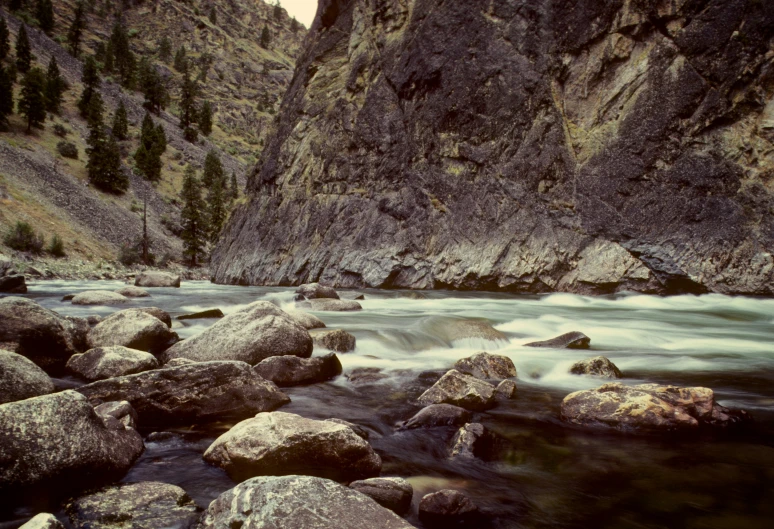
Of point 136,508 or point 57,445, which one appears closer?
point 136,508

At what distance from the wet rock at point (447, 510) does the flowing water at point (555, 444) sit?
10 centimetres

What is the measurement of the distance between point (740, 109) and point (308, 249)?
2182 cm

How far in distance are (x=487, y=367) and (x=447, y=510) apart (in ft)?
13.4

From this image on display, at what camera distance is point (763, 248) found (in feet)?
56.6

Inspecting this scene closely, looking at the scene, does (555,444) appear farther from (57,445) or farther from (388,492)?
(57,445)

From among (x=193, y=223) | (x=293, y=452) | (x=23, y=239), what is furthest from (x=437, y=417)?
(x=193, y=223)

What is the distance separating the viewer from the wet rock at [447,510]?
127 inches

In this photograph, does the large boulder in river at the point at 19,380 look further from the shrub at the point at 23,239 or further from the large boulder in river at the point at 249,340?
the shrub at the point at 23,239

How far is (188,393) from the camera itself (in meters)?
5.11

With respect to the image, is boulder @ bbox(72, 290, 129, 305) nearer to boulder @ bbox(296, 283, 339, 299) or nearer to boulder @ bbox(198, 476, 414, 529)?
boulder @ bbox(296, 283, 339, 299)

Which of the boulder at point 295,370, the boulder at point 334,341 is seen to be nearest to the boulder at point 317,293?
the boulder at point 334,341

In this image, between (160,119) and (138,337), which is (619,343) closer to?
(138,337)

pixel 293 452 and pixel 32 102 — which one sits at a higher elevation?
pixel 32 102

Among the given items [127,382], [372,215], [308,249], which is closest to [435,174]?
[372,215]
